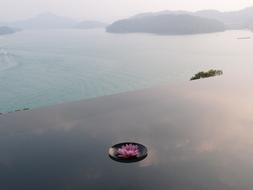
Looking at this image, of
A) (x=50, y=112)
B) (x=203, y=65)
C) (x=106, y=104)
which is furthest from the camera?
(x=203, y=65)

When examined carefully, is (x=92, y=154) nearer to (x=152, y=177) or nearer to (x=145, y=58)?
(x=152, y=177)

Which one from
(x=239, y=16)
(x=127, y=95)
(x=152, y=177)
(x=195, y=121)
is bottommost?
(x=152, y=177)

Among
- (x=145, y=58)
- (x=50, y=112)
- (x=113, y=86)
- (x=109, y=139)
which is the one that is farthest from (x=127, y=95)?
(x=145, y=58)

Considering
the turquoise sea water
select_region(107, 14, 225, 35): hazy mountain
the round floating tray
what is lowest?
the round floating tray

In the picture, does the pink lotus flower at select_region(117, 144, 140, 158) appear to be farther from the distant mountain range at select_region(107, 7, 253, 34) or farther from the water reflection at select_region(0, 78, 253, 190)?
the distant mountain range at select_region(107, 7, 253, 34)

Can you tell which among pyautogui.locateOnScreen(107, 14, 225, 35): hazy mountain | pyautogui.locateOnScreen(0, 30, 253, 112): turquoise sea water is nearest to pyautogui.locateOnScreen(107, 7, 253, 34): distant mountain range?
pyautogui.locateOnScreen(107, 14, 225, 35): hazy mountain

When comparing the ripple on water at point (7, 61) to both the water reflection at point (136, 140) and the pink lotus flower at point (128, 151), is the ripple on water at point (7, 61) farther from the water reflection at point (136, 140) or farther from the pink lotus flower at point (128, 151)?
the pink lotus flower at point (128, 151)
